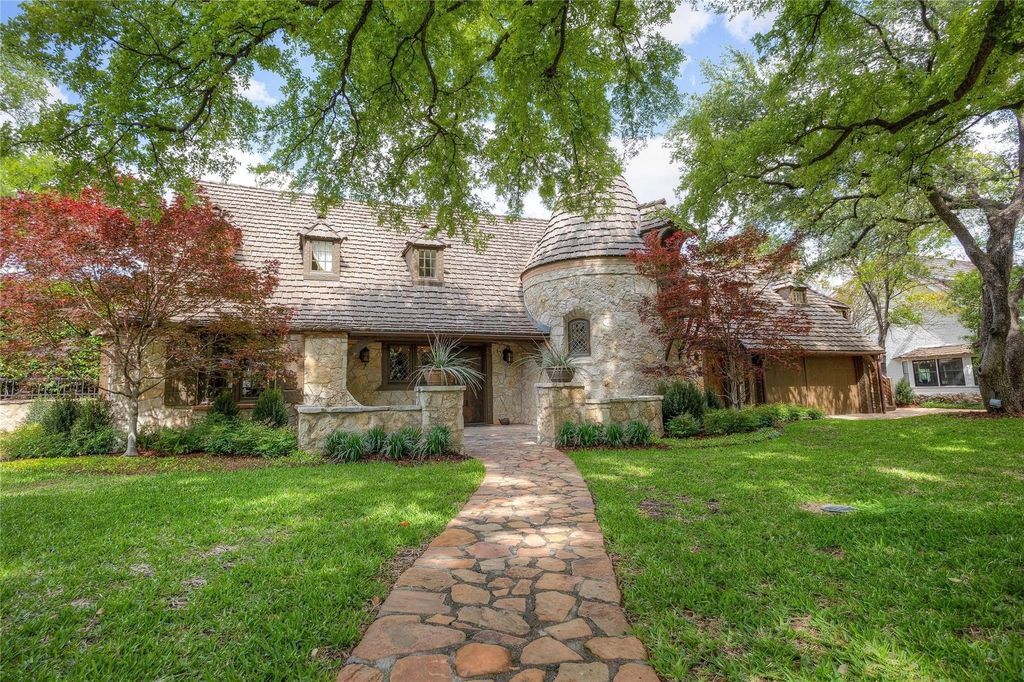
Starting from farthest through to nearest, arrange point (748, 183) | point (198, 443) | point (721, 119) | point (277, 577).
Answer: point (721, 119) → point (198, 443) → point (748, 183) → point (277, 577)

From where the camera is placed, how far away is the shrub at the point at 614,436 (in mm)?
9193

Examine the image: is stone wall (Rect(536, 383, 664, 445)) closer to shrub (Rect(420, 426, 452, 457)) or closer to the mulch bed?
the mulch bed

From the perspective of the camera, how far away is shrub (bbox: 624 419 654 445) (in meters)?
9.25

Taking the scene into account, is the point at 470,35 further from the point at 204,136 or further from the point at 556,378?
the point at 556,378

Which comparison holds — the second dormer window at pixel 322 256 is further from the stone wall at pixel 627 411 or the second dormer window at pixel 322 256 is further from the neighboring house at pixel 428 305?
the stone wall at pixel 627 411

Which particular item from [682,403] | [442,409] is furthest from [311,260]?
[682,403]

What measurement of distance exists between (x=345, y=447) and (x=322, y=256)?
697 centimetres

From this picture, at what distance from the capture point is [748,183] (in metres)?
7.41

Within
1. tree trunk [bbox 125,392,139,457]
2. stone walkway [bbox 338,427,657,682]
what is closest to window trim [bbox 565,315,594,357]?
stone walkway [bbox 338,427,657,682]

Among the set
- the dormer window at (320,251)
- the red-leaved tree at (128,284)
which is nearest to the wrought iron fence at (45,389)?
the red-leaved tree at (128,284)

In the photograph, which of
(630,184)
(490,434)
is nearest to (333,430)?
(490,434)

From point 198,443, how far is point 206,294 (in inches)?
117

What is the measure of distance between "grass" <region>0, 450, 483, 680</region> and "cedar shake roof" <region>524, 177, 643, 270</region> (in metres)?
8.40

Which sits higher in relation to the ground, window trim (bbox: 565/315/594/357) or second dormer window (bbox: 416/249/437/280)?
second dormer window (bbox: 416/249/437/280)
